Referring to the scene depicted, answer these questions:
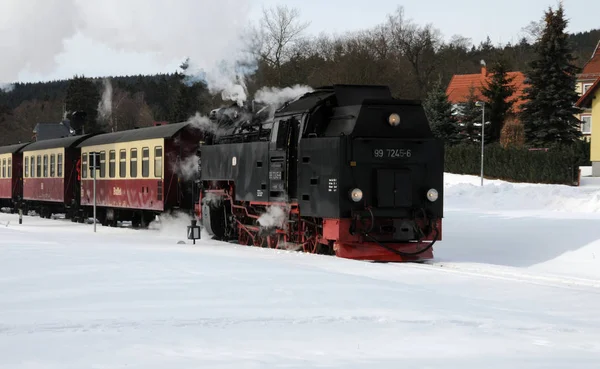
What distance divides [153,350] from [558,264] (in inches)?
469

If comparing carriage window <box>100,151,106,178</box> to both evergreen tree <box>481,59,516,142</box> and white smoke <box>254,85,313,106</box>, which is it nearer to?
white smoke <box>254,85,313,106</box>

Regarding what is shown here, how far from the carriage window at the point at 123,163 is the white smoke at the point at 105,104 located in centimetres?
7517

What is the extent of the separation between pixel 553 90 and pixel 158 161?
121 feet

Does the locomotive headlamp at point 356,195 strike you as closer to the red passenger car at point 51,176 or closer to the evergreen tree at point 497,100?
the red passenger car at point 51,176

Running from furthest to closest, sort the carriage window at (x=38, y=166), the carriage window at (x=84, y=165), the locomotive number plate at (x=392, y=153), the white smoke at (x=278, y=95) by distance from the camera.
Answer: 1. the carriage window at (x=38, y=166)
2. the carriage window at (x=84, y=165)
3. the white smoke at (x=278, y=95)
4. the locomotive number plate at (x=392, y=153)

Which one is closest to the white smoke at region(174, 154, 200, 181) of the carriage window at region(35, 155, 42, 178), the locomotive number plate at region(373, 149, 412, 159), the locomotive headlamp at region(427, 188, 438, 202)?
the locomotive number plate at region(373, 149, 412, 159)

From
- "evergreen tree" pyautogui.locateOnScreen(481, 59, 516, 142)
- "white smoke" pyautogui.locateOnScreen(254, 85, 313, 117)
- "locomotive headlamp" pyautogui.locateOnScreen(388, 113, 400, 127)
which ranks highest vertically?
"evergreen tree" pyautogui.locateOnScreen(481, 59, 516, 142)

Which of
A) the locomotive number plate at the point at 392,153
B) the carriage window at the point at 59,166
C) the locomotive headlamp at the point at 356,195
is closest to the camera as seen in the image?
the locomotive headlamp at the point at 356,195

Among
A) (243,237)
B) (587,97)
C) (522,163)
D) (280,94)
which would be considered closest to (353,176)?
(280,94)

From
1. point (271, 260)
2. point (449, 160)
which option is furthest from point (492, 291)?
point (449, 160)

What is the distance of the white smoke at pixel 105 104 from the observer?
4116 inches

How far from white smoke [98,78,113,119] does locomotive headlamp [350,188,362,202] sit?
89993 mm

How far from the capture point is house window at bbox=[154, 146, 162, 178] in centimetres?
2531

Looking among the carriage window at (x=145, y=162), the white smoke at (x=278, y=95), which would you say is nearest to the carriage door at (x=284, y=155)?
the white smoke at (x=278, y=95)
